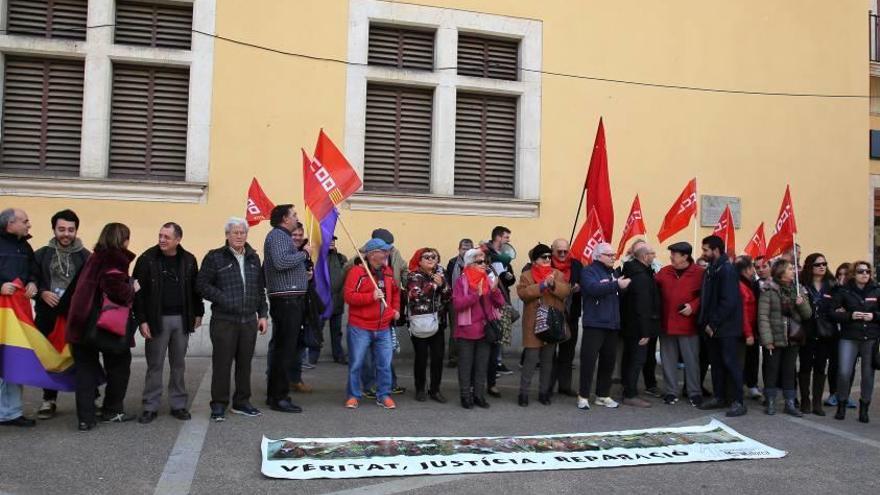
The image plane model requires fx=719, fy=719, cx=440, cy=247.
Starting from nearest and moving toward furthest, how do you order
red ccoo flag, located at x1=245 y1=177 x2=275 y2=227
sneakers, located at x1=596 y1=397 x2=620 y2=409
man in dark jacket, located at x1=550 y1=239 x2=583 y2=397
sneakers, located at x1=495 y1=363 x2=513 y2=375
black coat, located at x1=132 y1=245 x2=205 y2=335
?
black coat, located at x1=132 y1=245 x2=205 y2=335 → sneakers, located at x1=596 y1=397 x2=620 y2=409 → man in dark jacket, located at x1=550 y1=239 x2=583 y2=397 → red ccoo flag, located at x1=245 y1=177 x2=275 y2=227 → sneakers, located at x1=495 y1=363 x2=513 y2=375

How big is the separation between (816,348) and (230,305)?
5.88 meters

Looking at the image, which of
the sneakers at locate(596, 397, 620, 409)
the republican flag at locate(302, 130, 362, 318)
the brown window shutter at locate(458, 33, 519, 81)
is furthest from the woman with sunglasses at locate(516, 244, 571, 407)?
the brown window shutter at locate(458, 33, 519, 81)

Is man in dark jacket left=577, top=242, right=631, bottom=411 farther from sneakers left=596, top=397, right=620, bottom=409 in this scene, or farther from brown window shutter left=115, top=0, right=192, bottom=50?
brown window shutter left=115, top=0, right=192, bottom=50

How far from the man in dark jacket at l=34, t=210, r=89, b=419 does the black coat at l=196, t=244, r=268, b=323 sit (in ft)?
3.54

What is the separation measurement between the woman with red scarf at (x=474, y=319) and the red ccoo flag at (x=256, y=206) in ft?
11.0

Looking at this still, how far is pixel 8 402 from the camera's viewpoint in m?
5.88

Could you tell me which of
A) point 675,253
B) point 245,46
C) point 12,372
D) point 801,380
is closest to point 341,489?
point 12,372

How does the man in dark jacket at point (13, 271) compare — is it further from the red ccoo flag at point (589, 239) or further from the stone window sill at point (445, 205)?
the red ccoo flag at point (589, 239)

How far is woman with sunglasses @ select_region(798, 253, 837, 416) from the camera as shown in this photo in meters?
7.33

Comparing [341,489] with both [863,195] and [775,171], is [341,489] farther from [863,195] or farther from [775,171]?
[863,195]

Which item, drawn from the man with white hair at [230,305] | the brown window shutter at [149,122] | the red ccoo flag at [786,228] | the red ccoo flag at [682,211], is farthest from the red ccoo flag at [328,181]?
the red ccoo flag at [786,228]

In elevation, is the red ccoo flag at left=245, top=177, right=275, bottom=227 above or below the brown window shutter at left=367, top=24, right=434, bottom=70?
below

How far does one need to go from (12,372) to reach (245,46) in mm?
5737

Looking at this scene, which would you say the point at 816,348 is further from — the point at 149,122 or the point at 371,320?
the point at 149,122
